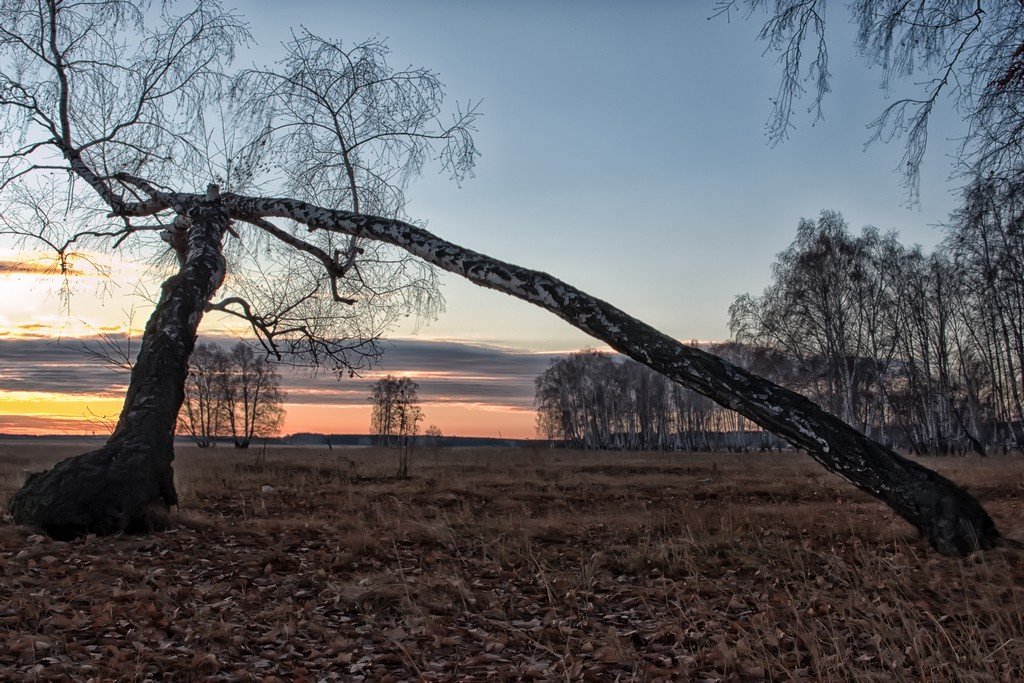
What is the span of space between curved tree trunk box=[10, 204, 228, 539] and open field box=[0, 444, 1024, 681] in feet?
0.94

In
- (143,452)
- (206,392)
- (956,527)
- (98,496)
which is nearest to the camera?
(956,527)

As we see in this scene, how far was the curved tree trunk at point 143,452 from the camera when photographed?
6.20 m

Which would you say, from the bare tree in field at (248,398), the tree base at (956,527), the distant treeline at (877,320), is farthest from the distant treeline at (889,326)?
the bare tree in field at (248,398)

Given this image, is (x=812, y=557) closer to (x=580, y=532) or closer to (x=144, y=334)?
(x=580, y=532)

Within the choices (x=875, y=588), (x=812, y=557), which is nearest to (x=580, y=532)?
(x=812, y=557)

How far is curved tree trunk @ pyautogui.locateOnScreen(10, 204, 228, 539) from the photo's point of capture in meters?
6.20

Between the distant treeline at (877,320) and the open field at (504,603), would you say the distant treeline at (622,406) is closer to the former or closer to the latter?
the distant treeline at (877,320)

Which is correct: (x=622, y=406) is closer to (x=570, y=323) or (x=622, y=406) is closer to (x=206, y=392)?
(x=206, y=392)

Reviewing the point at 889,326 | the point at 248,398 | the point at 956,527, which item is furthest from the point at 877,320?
the point at 248,398

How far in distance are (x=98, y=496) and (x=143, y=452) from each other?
72cm

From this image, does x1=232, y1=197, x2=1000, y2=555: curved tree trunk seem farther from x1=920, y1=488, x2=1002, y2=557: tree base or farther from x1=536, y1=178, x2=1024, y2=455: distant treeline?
x1=536, y1=178, x2=1024, y2=455: distant treeline

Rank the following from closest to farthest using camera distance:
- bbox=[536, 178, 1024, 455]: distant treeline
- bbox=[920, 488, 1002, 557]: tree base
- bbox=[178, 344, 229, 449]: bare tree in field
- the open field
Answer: the open field → bbox=[920, 488, 1002, 557]: tree base → bbox=[536, 178, 1024, 455]: distant treeline → bbox=[178, 344, 229, 449]: bare tree in field

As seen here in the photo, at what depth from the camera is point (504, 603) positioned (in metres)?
4.86

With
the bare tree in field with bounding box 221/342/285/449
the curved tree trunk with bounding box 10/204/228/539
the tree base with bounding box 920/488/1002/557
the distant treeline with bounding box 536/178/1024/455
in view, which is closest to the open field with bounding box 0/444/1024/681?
the tree base with bounding box 920/488/1002/557
